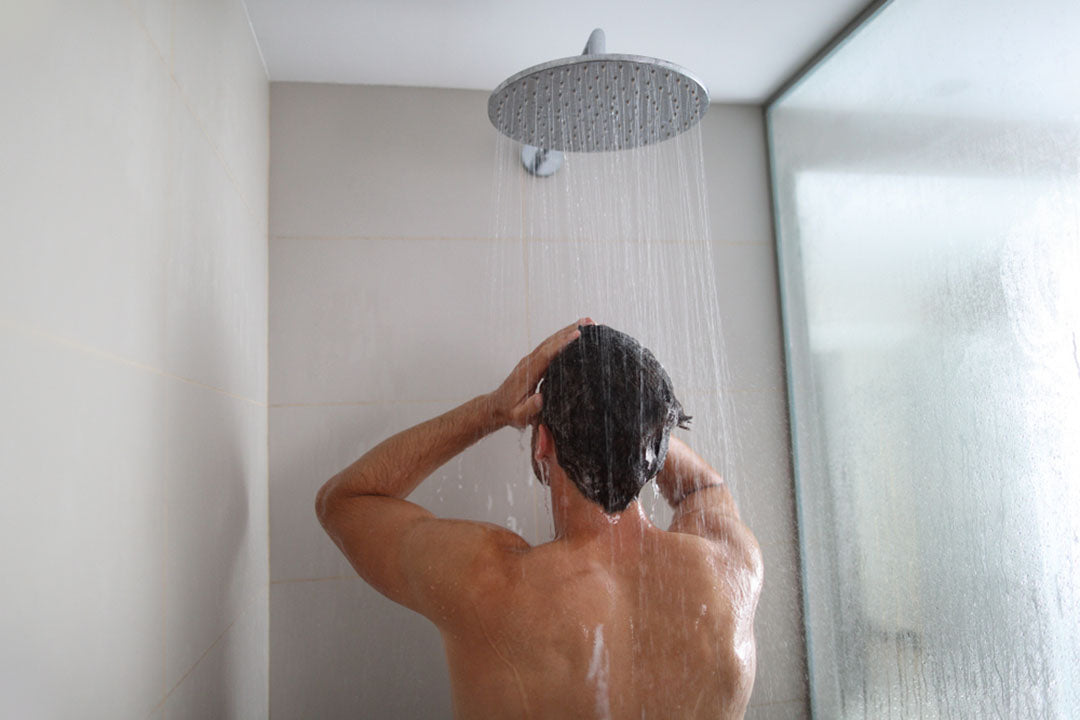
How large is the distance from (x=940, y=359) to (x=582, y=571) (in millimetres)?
548

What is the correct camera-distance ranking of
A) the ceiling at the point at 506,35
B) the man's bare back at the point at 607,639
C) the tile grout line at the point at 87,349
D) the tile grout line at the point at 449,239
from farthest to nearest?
the tile grout line at the point at 449,239
the ceiling at the point at 506,35
the man's bare back at the point at 607,639
the tile grout line at the point at 87,349

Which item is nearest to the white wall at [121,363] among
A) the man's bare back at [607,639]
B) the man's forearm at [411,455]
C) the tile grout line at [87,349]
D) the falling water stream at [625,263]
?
the tile grout line at [87,349]

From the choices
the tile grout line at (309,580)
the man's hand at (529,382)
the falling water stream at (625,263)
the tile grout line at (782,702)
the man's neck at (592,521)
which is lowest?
the tile grout line at (782,702)

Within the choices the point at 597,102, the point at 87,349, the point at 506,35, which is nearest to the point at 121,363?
the point at 87,349

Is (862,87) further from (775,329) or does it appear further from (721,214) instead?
(775,329)

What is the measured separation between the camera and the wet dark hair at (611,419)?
89 centimetres

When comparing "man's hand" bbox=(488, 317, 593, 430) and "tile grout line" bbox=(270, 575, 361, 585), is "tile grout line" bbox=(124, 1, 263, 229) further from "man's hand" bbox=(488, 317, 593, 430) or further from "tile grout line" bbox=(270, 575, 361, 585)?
"tile grout line" bbox=(270, 575, 361, 585)

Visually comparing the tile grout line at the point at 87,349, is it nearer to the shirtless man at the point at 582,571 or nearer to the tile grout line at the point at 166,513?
the tile grout line at the point at 166,513

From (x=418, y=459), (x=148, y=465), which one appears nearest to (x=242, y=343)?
(x=418, y=459)

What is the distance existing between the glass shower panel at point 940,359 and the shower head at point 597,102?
0.35 m

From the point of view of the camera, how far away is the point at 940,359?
1023 mm

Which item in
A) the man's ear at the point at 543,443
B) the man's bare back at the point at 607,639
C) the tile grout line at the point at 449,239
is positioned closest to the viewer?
the man's bare back at the point at 607,639

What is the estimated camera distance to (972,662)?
3.14 feet

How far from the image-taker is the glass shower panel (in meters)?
0.84
